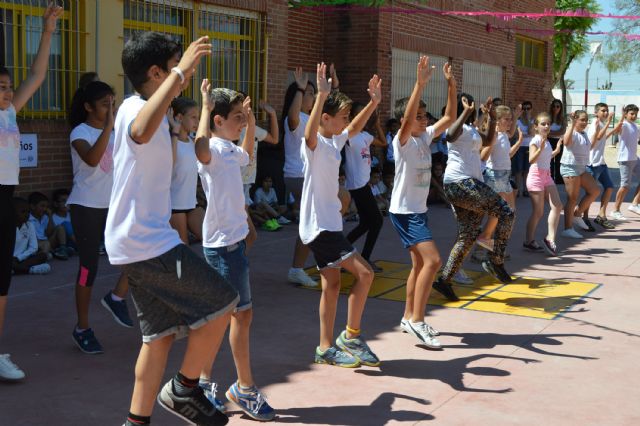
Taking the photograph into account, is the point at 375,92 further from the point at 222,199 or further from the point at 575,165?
the point at 575,165

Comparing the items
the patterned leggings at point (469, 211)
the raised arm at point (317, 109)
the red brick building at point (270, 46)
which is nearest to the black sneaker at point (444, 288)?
the patterned leggings at point (469, 211)

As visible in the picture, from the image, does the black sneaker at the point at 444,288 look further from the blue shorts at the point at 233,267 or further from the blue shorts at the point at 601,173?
the blue shorts at the point at 601,173

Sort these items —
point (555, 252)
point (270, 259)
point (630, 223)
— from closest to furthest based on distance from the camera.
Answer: point (270, 259) → point (555, 252) → point (630, 223)

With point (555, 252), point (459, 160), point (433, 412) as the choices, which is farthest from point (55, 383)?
point (555, 252)

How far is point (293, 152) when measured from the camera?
8.86m

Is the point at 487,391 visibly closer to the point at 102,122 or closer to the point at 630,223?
the point at 102,122

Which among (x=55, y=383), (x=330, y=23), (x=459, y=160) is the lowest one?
(x=55, y=383)

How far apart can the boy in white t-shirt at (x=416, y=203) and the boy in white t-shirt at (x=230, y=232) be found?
1.76 meters

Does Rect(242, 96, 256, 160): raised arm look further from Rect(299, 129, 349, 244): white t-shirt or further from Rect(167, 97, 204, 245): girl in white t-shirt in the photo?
Rect(167, 97, 204, 245): girl in white t-shirt

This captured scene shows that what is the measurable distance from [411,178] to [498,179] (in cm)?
316

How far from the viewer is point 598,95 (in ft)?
247

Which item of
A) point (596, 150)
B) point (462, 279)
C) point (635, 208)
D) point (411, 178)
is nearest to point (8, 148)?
point (411, 178)

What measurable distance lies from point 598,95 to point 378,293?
72.6m

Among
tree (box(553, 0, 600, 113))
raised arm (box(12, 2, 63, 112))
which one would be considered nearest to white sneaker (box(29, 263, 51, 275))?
raised arm (box(12, 2, 63, 112))
